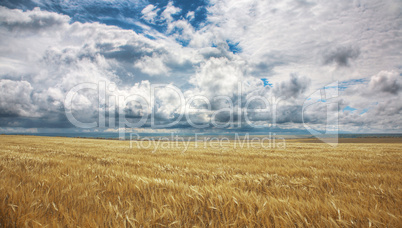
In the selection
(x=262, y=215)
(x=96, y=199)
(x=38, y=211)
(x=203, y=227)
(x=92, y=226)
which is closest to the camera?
(x=92, y=226)

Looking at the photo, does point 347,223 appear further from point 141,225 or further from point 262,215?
→ point 141,225

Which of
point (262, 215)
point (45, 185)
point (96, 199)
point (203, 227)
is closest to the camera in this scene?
point (203, 227)

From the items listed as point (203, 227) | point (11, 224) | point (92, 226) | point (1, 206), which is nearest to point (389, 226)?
point (203, 227)

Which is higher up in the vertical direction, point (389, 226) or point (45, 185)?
point (389, 226)

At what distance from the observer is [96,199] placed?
7.84 feet

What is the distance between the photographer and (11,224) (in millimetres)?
1737

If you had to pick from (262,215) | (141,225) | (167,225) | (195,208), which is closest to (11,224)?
(141,225)

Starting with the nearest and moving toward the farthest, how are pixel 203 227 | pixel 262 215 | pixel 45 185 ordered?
pixel 203 227 → pixel 262 215 → pixel 45 185

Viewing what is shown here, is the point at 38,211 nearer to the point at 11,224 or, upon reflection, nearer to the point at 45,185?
the point at 11,224

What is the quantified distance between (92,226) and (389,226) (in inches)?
115

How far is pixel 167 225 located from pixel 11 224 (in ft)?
5.24

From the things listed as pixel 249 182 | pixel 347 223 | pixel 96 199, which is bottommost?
pixel 249 182

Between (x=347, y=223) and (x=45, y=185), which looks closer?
(x=347, y=223)

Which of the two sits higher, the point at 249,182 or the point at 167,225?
the point at 167,225
